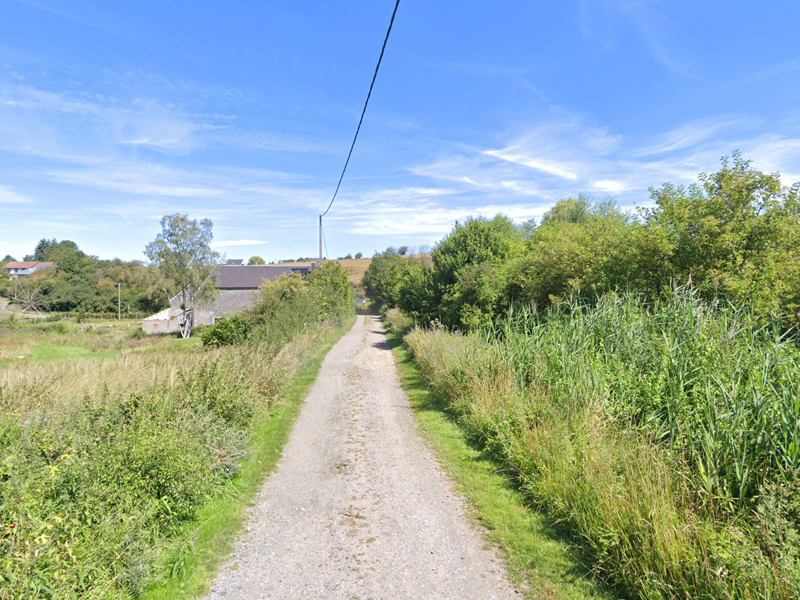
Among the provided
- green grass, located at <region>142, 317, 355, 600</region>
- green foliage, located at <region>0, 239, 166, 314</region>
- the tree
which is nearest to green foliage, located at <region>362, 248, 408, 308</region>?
the tree

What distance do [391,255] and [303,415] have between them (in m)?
57.2

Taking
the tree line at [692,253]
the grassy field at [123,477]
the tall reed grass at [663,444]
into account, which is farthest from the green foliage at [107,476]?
the tree line at [692,253]

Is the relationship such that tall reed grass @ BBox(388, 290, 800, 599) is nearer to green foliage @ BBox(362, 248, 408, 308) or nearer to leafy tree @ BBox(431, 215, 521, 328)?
leafy tree @ BBox(431, 215, 521, 328)

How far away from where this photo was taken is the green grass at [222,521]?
3.62 m

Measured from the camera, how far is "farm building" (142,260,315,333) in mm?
44000

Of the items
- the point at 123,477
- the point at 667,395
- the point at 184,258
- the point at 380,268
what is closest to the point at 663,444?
the point at 667,395

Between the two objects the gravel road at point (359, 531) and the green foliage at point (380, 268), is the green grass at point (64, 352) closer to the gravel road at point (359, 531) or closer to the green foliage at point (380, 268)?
the gravel road at point (359, 531)

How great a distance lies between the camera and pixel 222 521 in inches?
185

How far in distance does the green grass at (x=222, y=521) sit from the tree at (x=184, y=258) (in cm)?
3516

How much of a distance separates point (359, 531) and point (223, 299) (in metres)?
47.0

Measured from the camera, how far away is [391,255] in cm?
6550

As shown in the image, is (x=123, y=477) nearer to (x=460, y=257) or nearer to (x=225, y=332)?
(x=225, y=332)

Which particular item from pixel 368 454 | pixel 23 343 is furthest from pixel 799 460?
pixel 23 343

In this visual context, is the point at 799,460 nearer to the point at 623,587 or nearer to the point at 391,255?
the point at 623,587
